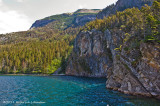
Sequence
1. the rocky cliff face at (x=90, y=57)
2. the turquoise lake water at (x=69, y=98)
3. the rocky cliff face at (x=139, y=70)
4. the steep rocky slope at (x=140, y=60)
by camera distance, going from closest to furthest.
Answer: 1. the turquoise lake water at (x=69, y=98)
2. the rocky cliff face at (x=139, y=70)
3. the steep rocky slope at (x=140, y=60)
4. the rocky cliff face at (x=90, y=57)

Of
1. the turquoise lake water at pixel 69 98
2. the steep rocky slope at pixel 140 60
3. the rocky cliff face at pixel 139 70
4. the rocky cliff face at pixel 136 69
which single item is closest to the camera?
the turquoise lake water at pixel 69 98

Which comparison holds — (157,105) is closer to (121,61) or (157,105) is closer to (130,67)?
(130,67)

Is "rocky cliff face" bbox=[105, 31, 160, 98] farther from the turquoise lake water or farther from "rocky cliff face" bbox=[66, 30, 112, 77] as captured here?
"rocky cliff face" bbox=[66, 30, 112, 77]

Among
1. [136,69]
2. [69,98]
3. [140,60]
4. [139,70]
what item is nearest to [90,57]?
[136,69]

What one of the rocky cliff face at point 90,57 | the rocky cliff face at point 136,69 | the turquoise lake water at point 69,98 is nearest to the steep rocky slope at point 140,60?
the rocky cliff face at point 136,69

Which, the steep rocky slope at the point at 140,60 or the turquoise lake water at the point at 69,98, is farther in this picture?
the steep rocky slope at the point at 140,60

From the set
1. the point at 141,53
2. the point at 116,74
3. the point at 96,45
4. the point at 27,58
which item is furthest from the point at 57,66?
the point at 141,53

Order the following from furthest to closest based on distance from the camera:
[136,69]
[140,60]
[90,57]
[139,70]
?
1. [90,57]
2. [136,69]
3. [140,60]
4. [139,70]

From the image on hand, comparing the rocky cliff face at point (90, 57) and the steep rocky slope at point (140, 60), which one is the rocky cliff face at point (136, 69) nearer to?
the steep rocky slope at point (140, 60)

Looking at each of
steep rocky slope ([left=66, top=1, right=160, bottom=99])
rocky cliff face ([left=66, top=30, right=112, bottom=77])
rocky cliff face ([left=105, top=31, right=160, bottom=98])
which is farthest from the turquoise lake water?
rocky cliff face ([left=66, top=30, right=112, bottom=77])

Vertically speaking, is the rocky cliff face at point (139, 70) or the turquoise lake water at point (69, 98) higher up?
the rocky cliff face at point (139, 70)

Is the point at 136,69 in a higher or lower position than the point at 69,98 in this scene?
higher

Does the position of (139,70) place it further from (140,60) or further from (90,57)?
(90,57)

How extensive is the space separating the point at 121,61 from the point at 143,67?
1170 cm
